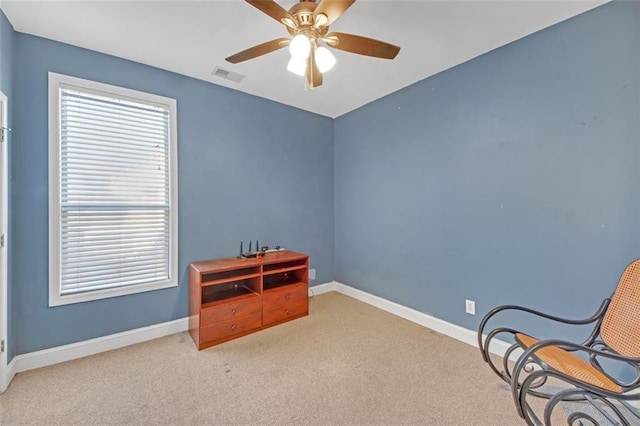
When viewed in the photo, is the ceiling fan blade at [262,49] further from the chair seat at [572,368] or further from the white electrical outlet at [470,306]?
the white electrical outlet at [470,306]

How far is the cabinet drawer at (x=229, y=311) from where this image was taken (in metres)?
2.46

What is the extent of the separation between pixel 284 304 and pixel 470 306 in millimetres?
1826

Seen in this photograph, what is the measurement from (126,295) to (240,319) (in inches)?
41.1

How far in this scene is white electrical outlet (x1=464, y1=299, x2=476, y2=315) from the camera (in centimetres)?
253

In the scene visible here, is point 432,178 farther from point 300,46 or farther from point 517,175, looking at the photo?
point 300,46

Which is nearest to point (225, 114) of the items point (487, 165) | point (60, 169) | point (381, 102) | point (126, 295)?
point (60, 169)

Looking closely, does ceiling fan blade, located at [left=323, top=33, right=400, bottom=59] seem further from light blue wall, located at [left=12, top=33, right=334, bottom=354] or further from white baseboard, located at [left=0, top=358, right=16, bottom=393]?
white baseboard, located at [left=0, top=358, right=16, bottom=393]

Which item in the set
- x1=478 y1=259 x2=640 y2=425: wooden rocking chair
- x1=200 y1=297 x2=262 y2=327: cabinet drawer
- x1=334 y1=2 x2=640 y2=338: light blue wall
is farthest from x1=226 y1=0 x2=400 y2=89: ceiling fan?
x1=200 y1=297 x2=262 y2=327: cabinet drawer

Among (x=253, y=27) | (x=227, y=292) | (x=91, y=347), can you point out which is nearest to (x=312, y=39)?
(x=253, y=27)

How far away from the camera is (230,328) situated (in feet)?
8.50

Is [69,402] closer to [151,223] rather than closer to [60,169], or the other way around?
[151,223]

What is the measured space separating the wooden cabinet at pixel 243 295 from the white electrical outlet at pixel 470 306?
163cm

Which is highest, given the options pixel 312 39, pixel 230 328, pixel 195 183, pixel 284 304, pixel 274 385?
pixel 312 39

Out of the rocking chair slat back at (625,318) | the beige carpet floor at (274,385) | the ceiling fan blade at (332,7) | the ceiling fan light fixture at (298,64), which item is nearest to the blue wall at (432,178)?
the rocking chair slat back at (625,318)
